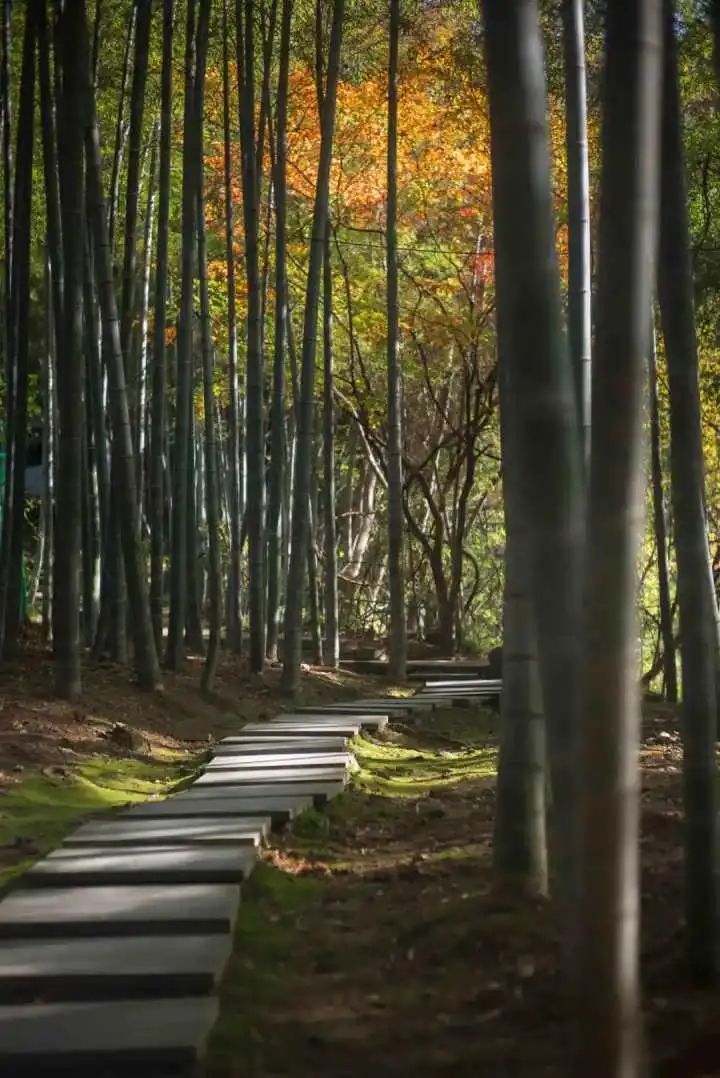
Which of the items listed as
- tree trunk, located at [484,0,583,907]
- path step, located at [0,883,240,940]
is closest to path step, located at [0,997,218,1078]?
path step, located at [0,883,240,940]

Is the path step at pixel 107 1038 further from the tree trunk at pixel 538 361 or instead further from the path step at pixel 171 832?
the path step at pixel 171 832

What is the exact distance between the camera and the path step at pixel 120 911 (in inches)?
142

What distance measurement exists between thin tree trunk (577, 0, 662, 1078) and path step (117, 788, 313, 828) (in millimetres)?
3276

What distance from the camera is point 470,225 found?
50.2 feet

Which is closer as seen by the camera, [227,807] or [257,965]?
[257,965]

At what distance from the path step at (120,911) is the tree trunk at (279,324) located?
7.12 m

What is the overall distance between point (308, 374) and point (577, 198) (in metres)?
4.32

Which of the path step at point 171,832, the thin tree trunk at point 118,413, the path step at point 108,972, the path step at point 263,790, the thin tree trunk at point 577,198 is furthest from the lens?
the thin tree trunk at point 118,413

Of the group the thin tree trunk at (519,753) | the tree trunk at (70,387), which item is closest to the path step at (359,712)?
the tree trunk at (70,387)

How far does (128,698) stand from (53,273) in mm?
3010

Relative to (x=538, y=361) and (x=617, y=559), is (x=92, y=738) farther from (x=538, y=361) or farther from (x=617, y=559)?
(x=617, y=559)

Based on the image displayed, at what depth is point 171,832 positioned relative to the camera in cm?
486

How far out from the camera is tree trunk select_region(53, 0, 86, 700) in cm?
782

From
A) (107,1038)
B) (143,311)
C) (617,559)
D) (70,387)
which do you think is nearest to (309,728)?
(70,387)
